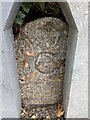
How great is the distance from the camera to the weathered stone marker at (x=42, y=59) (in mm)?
1262

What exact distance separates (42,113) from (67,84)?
203mm

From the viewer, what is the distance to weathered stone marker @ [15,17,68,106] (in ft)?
4.14

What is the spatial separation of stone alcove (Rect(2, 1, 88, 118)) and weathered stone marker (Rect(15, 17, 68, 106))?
5 centimetres

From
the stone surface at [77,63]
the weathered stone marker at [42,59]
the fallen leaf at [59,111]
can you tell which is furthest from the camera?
the fallen leaf at [59,111]

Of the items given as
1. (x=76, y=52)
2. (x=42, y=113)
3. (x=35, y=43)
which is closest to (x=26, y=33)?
(x=35, y=43)

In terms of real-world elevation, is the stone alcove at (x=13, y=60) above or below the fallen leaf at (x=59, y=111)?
above

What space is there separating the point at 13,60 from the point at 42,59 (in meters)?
0.14

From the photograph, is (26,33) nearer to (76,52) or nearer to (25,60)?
(25,60)

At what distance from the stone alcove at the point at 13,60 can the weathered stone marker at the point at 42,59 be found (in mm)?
46

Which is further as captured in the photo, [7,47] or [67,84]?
[67,84]

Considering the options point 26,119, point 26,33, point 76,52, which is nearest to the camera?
point 76,52

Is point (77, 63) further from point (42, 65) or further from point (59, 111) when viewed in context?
point (59, 111)

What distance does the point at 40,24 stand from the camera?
1251 millimetres

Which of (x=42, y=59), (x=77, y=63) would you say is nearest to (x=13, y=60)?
(x=42, y=59)
